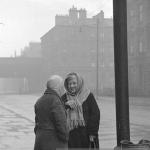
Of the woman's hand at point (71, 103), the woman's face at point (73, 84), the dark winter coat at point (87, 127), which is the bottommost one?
the dark winter coat at point (87, 127)

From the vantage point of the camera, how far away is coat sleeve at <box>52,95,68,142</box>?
4262 mm

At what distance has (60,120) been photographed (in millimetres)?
4266

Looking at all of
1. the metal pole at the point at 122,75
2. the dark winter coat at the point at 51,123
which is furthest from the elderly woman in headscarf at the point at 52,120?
the metal pole at the point at 122,75

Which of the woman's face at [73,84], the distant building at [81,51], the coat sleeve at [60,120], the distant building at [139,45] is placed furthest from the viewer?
the distant building at [81,51]

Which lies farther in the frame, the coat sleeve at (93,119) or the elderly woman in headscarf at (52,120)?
the coat sleeve at (93,119)

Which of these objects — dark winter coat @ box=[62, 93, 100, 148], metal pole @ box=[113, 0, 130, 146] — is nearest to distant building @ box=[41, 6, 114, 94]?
dark winter coat @ box=[62, 93, 100, 148]

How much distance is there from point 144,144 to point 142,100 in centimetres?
2805

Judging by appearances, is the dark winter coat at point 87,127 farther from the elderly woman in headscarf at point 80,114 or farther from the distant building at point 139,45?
the distant building at point 139,45

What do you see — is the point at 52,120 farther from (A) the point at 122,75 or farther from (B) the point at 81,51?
(B) the point at 81,51

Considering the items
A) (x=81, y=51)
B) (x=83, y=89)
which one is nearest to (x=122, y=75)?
(x=83, y=89)

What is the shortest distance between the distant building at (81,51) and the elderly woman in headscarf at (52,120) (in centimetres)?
6396

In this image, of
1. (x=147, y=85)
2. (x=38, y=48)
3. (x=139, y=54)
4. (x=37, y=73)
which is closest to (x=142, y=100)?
(x=147, y=85)

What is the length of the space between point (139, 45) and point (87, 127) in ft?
122

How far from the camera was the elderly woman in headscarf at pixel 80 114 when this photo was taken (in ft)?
14.7
